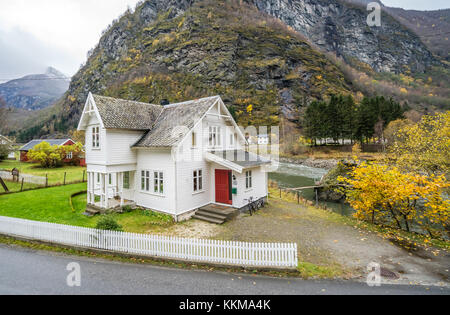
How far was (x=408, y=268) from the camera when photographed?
8.14m

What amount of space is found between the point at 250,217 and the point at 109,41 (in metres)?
163

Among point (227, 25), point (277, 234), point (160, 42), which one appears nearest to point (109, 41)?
point (160, 42)

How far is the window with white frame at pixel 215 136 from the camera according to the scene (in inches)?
641

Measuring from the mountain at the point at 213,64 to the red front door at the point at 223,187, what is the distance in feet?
230

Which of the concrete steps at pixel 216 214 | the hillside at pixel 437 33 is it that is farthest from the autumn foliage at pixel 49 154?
the hillside at pixel 437 33

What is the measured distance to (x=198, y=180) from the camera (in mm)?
14938

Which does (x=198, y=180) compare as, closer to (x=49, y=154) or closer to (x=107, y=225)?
(x=107, y=225)

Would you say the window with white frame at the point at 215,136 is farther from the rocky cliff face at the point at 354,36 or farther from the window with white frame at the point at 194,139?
the rocky cliff face at the point at 354,36

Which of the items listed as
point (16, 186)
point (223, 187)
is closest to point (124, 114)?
point (223, 187)

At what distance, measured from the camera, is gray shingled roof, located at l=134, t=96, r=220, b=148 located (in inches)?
547

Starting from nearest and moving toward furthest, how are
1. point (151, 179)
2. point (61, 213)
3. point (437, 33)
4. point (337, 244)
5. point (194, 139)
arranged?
point (337, 244) < point (61, 213) < point (151, 179) < point (194, 139) < point (437, 33)

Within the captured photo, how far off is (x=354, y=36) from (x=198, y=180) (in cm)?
22216

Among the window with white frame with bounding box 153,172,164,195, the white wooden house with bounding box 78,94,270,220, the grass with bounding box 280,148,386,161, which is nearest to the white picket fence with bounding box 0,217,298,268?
the white wooden house with bounding box 78,94,270,220
